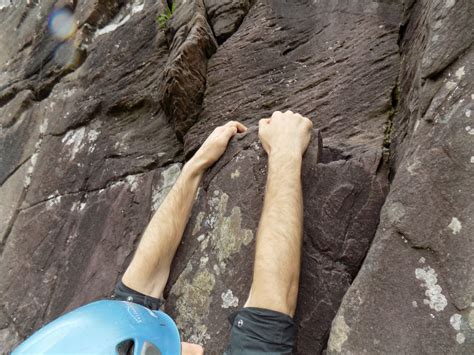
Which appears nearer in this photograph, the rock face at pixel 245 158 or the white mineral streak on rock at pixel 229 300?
the rock face at pixel 245 158

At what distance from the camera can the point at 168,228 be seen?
4.20 metres

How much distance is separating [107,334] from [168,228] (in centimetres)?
125

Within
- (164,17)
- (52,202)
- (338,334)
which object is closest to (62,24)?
(164,17)

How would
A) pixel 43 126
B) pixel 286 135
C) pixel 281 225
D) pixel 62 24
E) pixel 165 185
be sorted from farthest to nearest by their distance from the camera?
1. pixel 62 24
2. pixel 43 126
3. pixel 165 185
4. pixel 286 135
5. pixel 281 225

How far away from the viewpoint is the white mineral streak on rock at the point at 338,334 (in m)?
2.88

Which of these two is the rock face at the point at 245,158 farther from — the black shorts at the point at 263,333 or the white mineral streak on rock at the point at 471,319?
the black shorts at the point at 263,333

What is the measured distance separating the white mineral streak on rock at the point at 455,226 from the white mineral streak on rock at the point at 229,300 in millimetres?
1750

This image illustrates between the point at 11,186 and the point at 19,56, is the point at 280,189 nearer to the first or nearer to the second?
the point at 11,186

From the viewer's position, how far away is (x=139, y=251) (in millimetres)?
4141

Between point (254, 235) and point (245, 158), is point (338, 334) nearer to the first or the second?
point (254, 235)

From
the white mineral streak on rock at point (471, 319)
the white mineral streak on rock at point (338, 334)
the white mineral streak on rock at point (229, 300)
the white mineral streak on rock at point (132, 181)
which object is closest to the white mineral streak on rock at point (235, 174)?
the white mineral streak on rock at point (229, 300)

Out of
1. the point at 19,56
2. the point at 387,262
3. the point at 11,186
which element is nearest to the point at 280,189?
the point at 387,262

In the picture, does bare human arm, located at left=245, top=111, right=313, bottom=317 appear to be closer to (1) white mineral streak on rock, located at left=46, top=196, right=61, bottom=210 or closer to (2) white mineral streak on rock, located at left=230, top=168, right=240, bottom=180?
(2) white mineral streak on rock, located at left=230, top=168, right=240, bottom=180

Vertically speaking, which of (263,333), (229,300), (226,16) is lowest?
(229,300)
